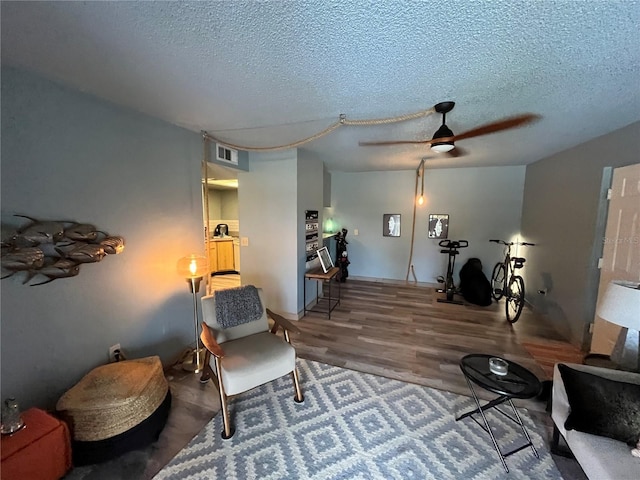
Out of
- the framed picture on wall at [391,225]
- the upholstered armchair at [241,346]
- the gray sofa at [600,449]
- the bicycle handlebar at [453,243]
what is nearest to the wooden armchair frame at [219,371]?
the upholstered armchair at [241,346]

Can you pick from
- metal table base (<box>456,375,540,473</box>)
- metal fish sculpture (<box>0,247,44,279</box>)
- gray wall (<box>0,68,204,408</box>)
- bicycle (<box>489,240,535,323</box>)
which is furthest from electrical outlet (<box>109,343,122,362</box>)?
bicycle (<box>489,240,535,323</box>)

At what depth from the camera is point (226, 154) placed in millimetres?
3385

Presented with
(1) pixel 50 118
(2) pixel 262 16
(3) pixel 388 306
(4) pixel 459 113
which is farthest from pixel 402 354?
(1) pixel 50 118

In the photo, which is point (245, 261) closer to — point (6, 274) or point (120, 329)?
point (120, 329)

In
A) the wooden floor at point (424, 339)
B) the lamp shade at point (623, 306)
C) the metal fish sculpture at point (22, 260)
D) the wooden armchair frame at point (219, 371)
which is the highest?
the metal fish sculpture at point (22, 260)

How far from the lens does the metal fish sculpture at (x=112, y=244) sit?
2014 millimetres

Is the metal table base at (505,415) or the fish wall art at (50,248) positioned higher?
the fish wall art at (50,248)

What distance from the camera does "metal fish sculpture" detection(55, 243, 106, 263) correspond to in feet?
5.99

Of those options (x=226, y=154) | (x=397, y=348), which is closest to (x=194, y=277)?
(x=226, y=154)

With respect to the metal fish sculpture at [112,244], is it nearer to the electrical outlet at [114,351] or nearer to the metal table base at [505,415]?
the electrical outlet at [114,351]

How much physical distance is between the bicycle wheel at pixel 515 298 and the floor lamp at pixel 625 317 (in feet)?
6.70

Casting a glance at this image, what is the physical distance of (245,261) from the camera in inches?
159

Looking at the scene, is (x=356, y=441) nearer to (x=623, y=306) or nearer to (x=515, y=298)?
(x=623, y=306)

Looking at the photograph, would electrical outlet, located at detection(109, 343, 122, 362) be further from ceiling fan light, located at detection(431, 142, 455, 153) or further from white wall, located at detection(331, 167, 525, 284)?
white wall, located at detection(331, 167, 525, 284)
